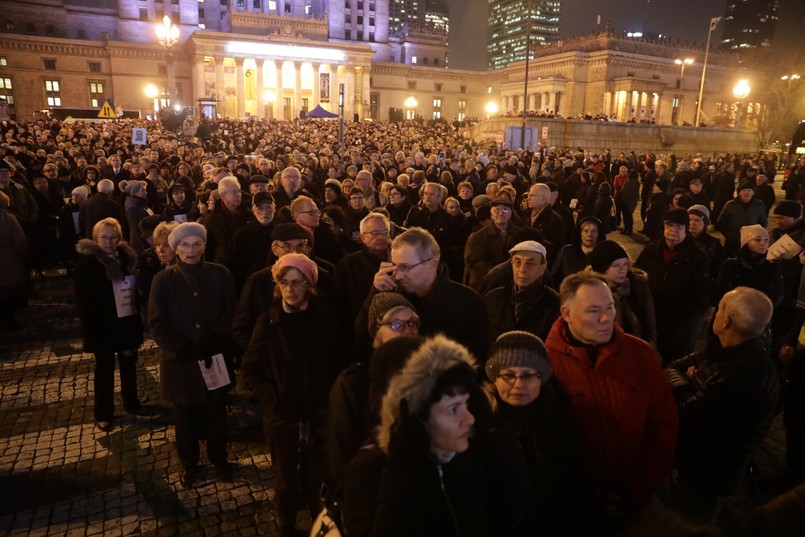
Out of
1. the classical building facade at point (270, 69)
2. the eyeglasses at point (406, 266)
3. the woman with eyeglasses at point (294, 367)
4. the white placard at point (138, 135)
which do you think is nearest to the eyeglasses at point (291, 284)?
the woman with eyeglasses at point (294, 367)

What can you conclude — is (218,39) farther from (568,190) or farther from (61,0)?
(568,190)

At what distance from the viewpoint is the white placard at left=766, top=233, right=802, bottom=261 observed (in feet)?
17.6

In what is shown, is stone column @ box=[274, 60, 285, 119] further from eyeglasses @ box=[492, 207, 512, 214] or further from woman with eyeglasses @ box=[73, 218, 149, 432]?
woman with eyeglasses @ box=[73, 218, 149, 432]

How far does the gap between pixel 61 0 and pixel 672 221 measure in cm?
8017

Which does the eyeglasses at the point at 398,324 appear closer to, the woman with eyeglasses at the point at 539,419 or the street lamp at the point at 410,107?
the woman with eyeglasses at the point at 539,419

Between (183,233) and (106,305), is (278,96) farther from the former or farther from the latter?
(183,233)

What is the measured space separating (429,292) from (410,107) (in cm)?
7544

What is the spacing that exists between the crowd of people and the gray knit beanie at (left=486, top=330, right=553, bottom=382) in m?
0.01

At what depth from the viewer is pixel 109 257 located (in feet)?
16.0

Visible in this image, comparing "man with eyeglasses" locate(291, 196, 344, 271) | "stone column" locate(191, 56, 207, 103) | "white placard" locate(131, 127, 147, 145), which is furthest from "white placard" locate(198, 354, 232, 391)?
"stone column" locate(191, 56, 207, 103)

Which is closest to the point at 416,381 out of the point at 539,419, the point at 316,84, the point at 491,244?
the point at 539,419

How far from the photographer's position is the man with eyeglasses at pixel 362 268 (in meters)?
4.41

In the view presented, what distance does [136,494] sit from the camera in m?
4.14

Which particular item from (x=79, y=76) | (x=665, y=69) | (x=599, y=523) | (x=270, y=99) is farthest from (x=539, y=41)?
(x=599, y=523)
